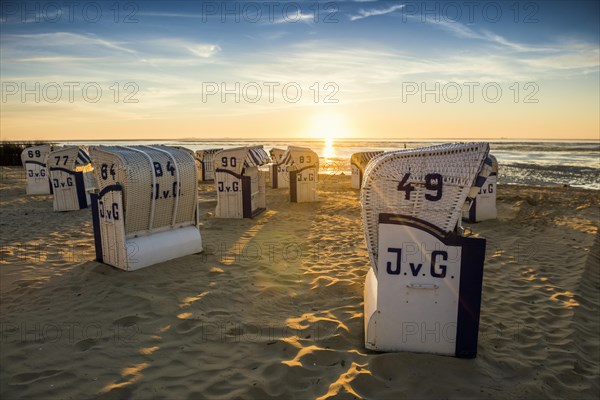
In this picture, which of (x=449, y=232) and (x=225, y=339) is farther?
(x=225, y=339)

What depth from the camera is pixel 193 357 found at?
4457mm

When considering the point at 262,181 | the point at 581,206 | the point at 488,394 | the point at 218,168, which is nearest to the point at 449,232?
the point at 488,394

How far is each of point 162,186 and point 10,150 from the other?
3497 centimetres

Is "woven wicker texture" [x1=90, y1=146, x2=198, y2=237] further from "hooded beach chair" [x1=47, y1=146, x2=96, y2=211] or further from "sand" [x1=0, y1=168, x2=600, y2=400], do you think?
"hooded beach chair" [x1=47, y1=146, x2=96, y2=211]

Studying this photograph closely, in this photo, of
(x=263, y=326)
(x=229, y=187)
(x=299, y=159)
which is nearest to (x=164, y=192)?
(x=263, y=326)

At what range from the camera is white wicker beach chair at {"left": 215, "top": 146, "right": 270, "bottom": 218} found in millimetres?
12539

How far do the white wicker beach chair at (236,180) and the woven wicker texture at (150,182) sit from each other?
13.7 ft

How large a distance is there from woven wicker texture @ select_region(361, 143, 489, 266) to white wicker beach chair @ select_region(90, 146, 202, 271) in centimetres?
473

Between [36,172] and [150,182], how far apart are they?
1504 cm

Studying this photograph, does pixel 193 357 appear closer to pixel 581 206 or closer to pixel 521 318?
pixel 521 318

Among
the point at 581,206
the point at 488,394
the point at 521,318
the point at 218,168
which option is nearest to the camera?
the point at 488,394

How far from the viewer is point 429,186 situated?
414cm

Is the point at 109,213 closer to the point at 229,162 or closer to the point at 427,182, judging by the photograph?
the point at 229,162

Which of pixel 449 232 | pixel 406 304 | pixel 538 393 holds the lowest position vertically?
pixel 538 393
